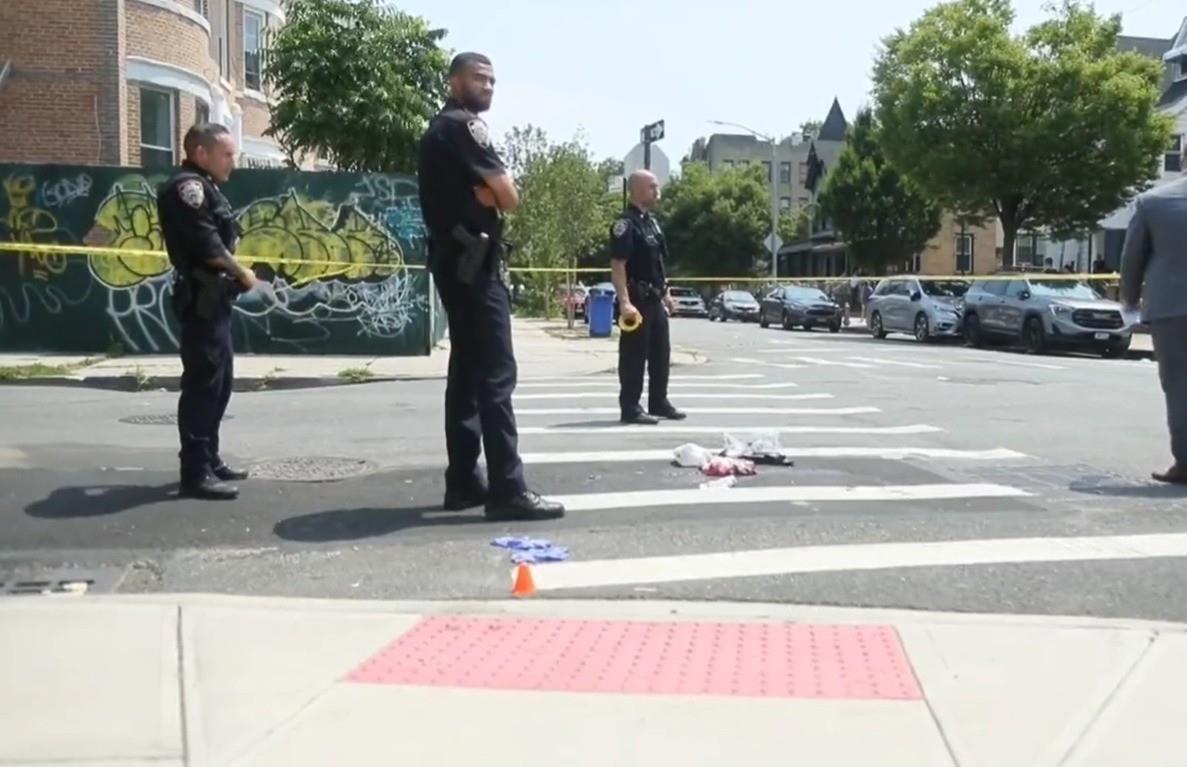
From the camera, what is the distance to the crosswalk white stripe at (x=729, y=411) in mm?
11211

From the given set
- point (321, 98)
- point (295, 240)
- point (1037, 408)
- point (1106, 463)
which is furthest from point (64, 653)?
point (321, 98)

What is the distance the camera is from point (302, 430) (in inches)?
395

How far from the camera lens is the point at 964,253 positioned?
64688mm

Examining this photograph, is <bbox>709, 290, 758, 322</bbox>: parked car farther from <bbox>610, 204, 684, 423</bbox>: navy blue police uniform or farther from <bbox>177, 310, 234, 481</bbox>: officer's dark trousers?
<bbox>177, 310, 234, 481</bbox>: officer's dark trousers

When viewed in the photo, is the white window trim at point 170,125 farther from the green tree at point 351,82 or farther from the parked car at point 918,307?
the parked car at point 918,307

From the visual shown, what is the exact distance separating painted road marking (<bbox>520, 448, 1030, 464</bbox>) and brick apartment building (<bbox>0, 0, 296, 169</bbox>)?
12.4 m

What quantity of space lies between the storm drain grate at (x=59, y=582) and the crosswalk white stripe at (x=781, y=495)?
91.2 inches

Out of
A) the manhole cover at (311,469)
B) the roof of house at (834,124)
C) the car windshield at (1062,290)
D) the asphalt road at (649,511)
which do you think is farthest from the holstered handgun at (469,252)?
the roof of house at (834,124)

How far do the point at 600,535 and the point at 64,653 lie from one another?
Result: 2.52 metres

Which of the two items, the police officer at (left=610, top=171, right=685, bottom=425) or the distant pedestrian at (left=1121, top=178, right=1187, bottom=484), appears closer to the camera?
the distant pedestrian at (left=1121, top=178, right=1187, bottom=484)

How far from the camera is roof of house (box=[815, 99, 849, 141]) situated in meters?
86.9

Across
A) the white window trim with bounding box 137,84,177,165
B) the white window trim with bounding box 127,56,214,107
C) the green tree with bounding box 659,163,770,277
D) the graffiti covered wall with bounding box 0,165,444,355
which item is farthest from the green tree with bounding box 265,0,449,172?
the green tree with bounding box 659,163,770,277

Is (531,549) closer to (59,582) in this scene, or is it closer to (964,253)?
(59,582)

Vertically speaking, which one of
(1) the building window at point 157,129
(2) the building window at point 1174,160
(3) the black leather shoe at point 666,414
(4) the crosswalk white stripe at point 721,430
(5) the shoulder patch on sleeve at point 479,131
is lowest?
(4) the crosswalk white stripe at point 721,430
